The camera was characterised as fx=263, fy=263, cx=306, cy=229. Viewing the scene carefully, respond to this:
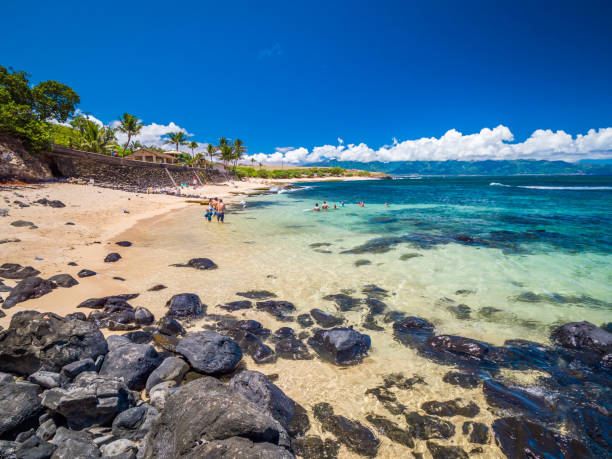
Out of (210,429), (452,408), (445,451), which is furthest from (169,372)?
(452,408)

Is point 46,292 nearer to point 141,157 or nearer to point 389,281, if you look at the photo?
point 389,281

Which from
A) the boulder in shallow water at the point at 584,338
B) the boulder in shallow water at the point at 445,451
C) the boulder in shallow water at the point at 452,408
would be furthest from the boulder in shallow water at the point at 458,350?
the boulder in shallow water at the point at 445,451

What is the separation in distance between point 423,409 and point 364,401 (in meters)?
1.00

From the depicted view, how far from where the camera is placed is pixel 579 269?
11.6 metres

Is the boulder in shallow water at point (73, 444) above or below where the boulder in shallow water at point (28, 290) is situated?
below

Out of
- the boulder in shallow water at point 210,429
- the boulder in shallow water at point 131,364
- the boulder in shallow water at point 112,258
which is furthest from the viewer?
the boulder in shallow water at point 112,258

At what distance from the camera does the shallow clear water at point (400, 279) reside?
5219 millimetres

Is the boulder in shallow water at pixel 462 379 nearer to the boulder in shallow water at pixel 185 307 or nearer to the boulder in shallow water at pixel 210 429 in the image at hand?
the boulder in shallow water at pixel 210 429

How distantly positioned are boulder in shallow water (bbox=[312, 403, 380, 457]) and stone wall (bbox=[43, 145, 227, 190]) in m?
36.2

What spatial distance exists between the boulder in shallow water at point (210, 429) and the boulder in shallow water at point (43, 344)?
267cm

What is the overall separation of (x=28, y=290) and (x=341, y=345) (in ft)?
28.1

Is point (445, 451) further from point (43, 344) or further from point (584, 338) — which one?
point (43, 344)

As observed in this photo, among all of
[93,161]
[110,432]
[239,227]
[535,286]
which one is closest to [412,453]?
[110,432]

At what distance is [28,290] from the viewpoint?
284 inches
